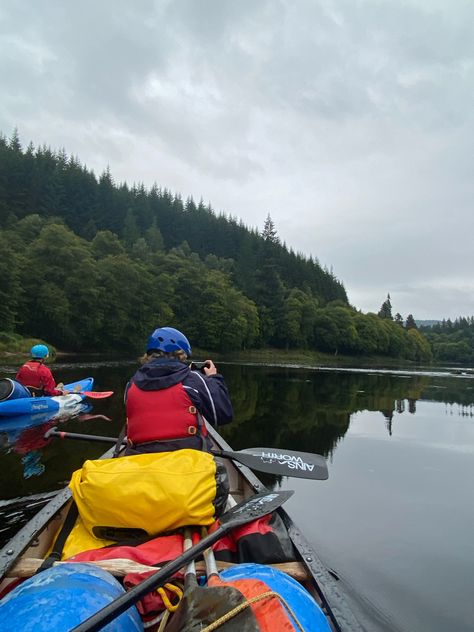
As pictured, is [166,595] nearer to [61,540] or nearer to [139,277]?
[61,540]

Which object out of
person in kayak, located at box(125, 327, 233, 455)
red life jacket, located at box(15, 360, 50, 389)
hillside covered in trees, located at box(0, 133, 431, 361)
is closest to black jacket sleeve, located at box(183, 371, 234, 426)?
person in kayak, located at box(125, 327, 233, 455)

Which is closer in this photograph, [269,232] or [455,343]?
[269,232]

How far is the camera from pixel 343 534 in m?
5.82

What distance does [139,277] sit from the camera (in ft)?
183

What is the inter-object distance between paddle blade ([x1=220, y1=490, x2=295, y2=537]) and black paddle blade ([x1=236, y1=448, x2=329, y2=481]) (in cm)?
75

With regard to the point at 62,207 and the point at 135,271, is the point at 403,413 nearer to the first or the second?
the point at 135,271

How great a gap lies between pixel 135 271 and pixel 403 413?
45.1 metres

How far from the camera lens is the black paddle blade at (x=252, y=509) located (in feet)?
9.92

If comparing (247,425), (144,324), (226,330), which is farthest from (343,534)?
(226,330)

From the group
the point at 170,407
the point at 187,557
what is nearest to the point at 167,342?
the point at 170,407

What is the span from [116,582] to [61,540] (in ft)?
4.61

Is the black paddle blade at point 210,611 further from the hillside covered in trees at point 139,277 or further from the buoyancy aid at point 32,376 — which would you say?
the hillside covered in trees at point 139,277

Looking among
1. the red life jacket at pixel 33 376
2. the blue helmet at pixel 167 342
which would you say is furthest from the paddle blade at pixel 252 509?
the red life jacket at pixel 33 376

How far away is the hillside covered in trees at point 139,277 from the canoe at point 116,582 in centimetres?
3891
